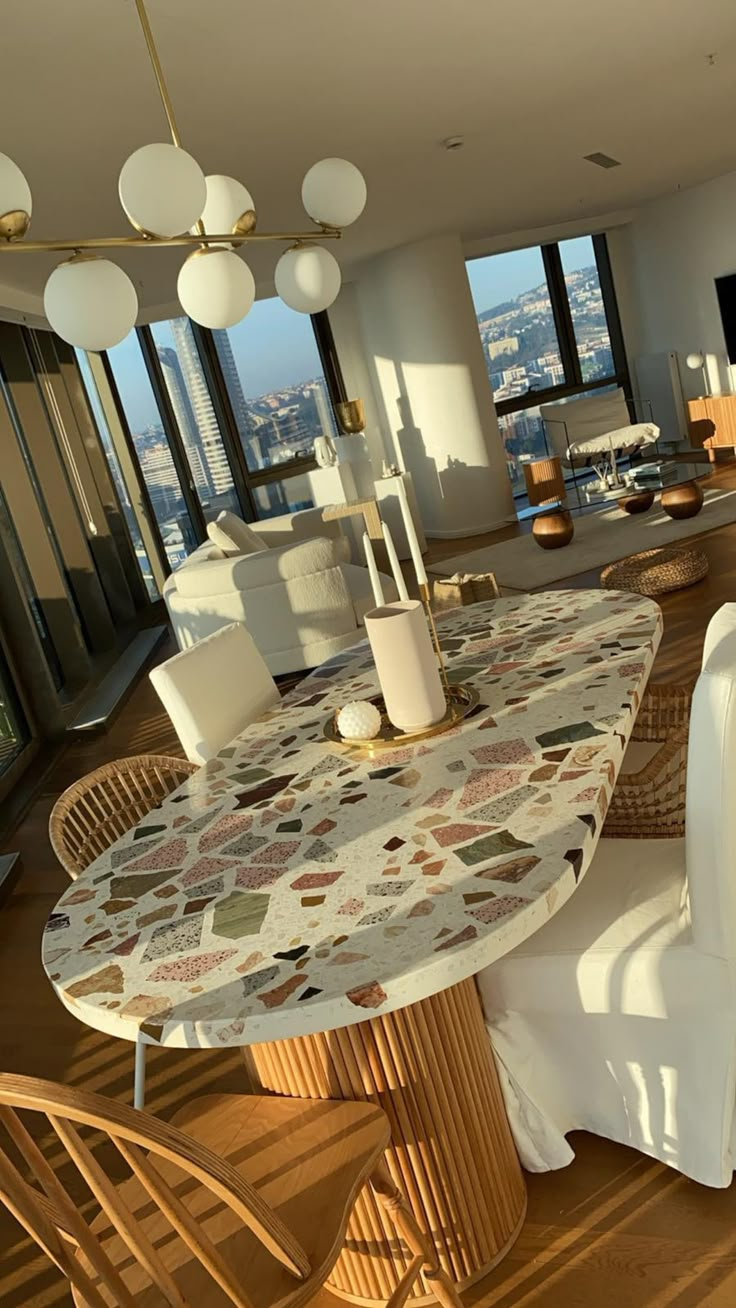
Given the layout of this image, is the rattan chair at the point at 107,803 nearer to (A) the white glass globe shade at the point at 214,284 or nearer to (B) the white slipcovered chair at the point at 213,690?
(B) the white slipcovered chair at the point at 213,690

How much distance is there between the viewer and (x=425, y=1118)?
1570 mm

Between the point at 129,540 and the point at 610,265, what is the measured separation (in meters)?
6.20

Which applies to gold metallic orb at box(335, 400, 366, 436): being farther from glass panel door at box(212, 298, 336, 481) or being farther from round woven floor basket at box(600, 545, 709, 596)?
round woven floor basket at box(600, 545, 709, 596)

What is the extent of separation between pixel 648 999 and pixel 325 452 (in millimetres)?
7168

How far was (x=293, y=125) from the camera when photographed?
4148 mm

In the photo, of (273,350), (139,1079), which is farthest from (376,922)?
(273,350)

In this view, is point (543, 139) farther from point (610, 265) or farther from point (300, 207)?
point (610, 265)

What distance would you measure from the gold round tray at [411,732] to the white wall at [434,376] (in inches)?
268

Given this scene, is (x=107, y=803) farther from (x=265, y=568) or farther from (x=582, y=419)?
(x=582, y=419)

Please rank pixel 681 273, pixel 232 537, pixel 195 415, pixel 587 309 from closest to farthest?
pixel 232 537 → pixel 195 415 → pixel 681 273 → pixel 587 309

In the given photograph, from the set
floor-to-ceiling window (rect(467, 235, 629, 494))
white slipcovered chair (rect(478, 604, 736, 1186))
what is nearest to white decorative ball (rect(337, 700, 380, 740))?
white slipcovered chair (rect(478, 604, 736, 1186))

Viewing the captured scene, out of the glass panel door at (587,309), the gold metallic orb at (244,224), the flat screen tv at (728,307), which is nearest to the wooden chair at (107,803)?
the gold metallic orb at (244,224)

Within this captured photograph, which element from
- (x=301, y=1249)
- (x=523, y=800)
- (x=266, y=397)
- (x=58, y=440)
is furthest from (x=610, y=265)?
(x=301, y=1249)

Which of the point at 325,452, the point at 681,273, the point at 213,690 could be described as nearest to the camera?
the point at 213,690
